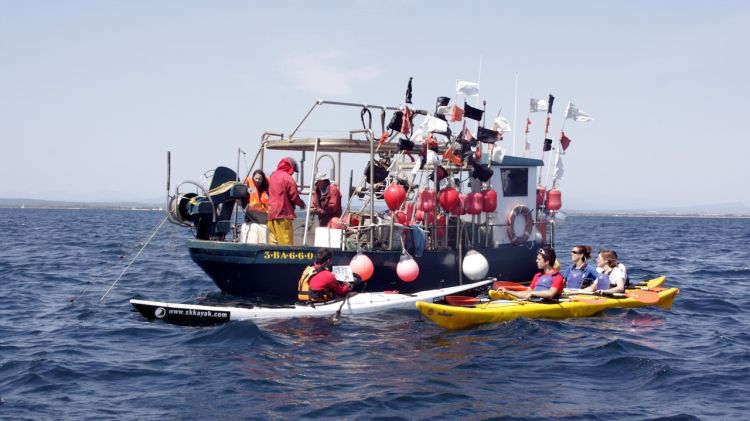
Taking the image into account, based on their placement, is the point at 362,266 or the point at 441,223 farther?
the point at 441,223

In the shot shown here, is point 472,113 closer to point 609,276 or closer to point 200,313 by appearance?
point 609,276

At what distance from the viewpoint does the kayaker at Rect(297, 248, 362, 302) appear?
1358cm

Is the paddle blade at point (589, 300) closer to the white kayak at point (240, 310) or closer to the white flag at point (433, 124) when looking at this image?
the white kayak at point (240, 310)

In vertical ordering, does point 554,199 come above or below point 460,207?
above

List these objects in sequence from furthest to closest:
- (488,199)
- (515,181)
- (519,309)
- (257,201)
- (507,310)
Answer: (515,181), (488,199), (257,201), (519,309), (507,310)

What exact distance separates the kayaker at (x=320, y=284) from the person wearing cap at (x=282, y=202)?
1154 mm

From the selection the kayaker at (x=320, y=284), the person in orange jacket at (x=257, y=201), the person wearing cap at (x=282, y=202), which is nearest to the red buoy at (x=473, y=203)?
the person wearing cap at (x=282, y=202)

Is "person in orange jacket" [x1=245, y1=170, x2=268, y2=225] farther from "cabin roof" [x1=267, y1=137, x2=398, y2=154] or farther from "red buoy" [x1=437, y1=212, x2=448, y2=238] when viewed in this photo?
"red buoy" [x1=437, y1=212, x2=448, y2=238]

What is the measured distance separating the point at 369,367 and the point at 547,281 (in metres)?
5.04

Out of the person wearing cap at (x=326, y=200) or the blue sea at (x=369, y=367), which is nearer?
the blue sea at (x=369, y=367)

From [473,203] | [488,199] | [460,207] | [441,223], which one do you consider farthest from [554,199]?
[441,223]

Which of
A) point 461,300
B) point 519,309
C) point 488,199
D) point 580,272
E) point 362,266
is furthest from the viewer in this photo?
point 488,199

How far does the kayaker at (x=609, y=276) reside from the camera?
15.3 m

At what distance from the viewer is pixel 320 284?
13.6 meters
